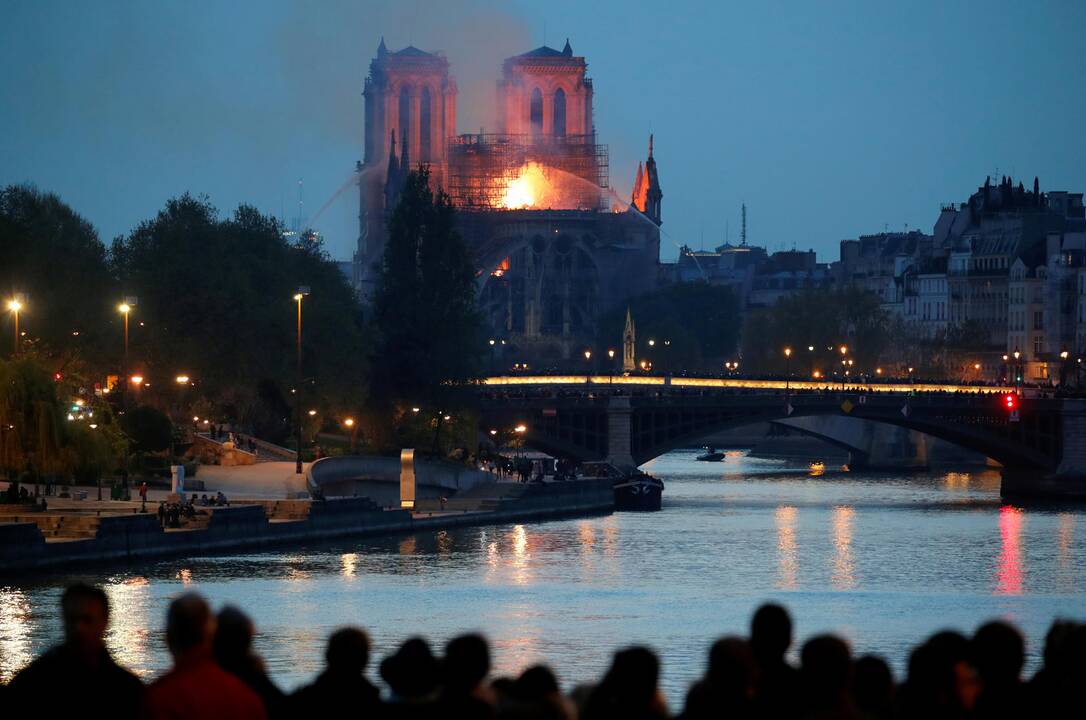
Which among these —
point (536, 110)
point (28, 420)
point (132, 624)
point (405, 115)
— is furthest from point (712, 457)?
point (405, 115)

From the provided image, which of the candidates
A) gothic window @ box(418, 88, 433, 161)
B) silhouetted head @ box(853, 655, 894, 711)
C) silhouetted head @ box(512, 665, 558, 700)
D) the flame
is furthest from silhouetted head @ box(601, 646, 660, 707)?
gothic window @ box(418, 88, 433, 161)

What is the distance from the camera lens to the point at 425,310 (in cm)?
8156

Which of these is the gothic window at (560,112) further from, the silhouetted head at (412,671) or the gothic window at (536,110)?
the silhouetted head at (412,671)

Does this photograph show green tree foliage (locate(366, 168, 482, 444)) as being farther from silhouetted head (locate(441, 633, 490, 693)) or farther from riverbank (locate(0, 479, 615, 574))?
silhouetted head (locate(441, 633, 490, 693))

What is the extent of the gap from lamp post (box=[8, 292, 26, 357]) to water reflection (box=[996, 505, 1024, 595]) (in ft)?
76.9

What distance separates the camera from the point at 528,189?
180m

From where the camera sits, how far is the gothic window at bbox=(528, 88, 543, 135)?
193 meters

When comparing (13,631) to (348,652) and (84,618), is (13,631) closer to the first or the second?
(84,618)

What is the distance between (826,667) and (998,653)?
1300 millimetres

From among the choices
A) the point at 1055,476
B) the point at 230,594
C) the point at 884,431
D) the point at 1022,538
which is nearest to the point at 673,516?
the point at 1022,538

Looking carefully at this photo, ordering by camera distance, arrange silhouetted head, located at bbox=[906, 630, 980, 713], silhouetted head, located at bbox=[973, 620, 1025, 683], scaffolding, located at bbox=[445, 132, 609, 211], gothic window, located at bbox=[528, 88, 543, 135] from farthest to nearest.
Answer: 1. gothic window, located at bbox=[528, 88, 543, 135]
2. scaffolding, located at bbox=[445, 132, 609, 211]
3. silhouetted head, located at bbox=[973, 620, 1025, 683]
4. silhouetted head, located at bbox=[906, 630, 980, 713]

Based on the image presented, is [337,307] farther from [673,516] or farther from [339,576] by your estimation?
[339,576]

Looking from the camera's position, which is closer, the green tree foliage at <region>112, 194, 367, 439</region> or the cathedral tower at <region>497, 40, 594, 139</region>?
the green tree foliage at <region>112, 194, 367, 439</region>

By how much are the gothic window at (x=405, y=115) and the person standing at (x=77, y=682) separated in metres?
185
